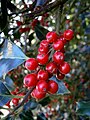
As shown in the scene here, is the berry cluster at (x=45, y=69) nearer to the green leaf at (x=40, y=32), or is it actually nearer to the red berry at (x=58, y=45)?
the red berry at (x=58, y=45)

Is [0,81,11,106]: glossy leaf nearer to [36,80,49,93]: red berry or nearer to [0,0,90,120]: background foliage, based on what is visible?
[0,0,90,120]: background foliage

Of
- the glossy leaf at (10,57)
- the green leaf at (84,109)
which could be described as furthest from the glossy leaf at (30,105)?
the glossy leaf at (10,57)

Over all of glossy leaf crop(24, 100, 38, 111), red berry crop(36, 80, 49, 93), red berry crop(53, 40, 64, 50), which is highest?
red berry crop(53, 40, 64, 50)

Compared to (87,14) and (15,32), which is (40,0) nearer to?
(15,32)

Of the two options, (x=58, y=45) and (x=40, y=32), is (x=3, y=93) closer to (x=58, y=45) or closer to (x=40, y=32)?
(x=58, y=45)

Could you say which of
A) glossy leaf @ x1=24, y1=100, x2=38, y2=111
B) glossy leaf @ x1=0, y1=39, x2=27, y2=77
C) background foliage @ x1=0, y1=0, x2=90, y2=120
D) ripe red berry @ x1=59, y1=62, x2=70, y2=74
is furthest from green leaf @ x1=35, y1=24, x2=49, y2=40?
ripe red berry @ x1=59, y1=62, x2=70, y2=74

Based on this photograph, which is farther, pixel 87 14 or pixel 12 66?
pixel 87 14

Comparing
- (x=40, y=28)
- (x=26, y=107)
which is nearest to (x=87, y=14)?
(x=40, y=28)
